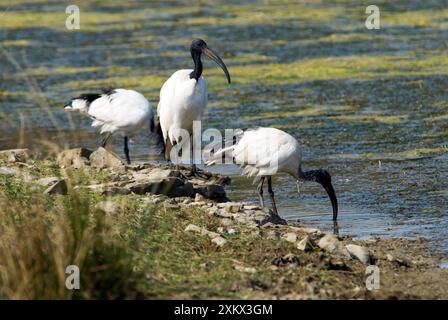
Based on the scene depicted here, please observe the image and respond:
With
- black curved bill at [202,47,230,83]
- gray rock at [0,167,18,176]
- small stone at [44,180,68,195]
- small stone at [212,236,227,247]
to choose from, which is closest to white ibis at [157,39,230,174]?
black curved bill at [202,47,230,83]

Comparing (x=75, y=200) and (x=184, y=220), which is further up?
(x=75, y=200)

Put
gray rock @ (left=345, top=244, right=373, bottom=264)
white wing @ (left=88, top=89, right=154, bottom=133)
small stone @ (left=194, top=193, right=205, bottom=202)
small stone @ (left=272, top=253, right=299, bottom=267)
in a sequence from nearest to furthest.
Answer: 1. small stone @ (left=272, top=253, right=299, bottom=267)
2. gray rock @ (left=345, top=244, right=373, bottom=264)
3. small stone @ (left=194, top=193, right=205, bottom=202)
4. white wing @ (left=88, top=89, right=154, bottom=133)

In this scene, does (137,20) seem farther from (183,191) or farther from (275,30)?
(183,191)

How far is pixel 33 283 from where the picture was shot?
4949 mm

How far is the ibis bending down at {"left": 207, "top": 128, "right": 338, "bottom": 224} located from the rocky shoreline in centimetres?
37

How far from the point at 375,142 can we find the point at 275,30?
9.33 meters

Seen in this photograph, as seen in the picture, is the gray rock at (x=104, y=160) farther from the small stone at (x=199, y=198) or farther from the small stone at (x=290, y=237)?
the small stone at (x=290, y=237)

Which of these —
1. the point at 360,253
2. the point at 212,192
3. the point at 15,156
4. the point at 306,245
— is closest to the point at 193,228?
the point at 306,245

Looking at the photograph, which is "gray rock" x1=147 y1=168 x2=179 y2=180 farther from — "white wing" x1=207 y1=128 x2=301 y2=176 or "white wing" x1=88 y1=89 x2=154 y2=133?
"white wing" x1=88 y1=89 x2=154 y2=133

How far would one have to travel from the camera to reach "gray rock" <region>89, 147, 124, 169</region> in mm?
9539

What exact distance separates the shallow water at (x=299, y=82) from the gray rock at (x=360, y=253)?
94 centimetres

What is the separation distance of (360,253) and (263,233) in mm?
729

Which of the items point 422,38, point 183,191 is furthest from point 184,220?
point 422,38

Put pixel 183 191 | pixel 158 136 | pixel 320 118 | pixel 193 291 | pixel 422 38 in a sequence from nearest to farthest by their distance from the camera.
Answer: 1. pixel 193 291
2. pixel 183 191
3. pixel 158 136
4. pixel 320 118
5. pixel 422 38
